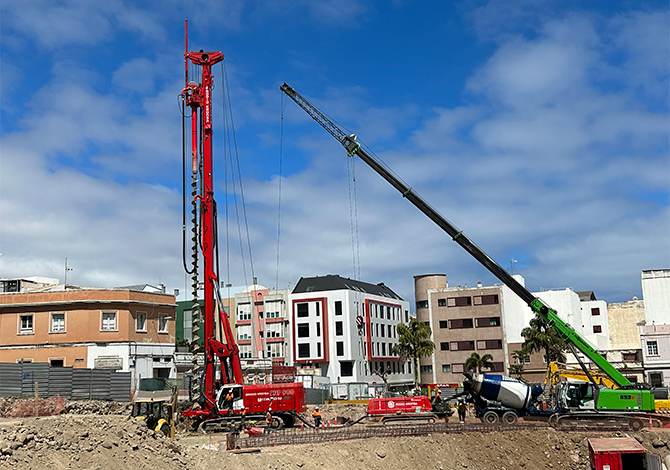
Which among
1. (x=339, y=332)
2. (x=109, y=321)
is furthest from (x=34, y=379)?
(x=339, y=332)

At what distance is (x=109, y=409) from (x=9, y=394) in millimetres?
5904

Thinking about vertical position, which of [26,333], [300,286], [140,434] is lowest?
[140,434]

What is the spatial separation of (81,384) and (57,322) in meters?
10.6

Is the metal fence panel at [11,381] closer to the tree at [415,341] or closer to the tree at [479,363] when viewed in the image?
the tree at [415,341]

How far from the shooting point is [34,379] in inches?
1623

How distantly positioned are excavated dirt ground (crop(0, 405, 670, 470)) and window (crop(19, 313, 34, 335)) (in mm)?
13942

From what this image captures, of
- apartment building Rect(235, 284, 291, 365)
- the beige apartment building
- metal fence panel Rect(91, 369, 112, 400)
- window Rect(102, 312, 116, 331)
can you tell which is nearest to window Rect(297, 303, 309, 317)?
apartment building Rect(235, 284, 291, 365)

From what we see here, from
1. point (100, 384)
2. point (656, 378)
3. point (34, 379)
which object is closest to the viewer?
point (34, 379)

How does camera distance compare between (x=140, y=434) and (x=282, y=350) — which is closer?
(x=140, y=434)

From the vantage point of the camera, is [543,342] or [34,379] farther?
[543,342]

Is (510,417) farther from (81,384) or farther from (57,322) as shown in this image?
(57,322)

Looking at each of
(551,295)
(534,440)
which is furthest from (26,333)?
(551,295)

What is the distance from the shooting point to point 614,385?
140 ft

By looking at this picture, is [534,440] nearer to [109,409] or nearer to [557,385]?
[557,385]
